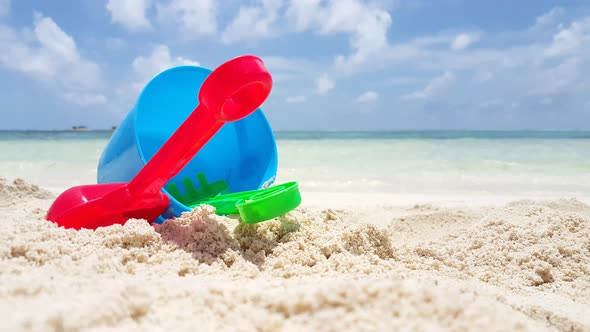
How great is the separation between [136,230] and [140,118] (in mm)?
811

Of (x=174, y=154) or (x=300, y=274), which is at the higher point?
(x=174, y=154)

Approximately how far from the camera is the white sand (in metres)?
0.59

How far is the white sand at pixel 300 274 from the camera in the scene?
0.59 m

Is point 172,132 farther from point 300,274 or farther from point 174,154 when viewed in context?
point 300,274

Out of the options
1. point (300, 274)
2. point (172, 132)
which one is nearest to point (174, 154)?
point (300, 274)

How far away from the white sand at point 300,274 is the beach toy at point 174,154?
0.14 metres

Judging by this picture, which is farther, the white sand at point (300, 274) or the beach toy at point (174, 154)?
the beach toy at point (174, 154)

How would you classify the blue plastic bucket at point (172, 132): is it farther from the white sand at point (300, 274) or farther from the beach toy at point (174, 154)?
the white sand at point (300, 274)

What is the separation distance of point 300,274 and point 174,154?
1.68 feet

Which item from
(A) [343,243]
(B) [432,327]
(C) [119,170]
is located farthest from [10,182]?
(B) [432,327]

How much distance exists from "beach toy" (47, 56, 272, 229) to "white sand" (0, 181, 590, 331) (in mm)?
145

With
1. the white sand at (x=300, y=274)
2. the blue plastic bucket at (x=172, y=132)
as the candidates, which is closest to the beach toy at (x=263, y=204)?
the white sand at (x=300, y=274)

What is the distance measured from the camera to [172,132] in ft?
6.34

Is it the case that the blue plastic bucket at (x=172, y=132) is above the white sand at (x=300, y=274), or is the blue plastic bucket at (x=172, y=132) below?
above
